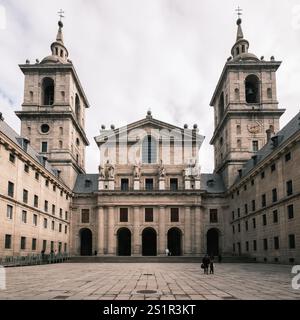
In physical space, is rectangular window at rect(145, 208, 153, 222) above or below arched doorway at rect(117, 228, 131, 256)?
above

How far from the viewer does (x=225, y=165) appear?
Result: 61.2m

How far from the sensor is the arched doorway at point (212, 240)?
60781 mm

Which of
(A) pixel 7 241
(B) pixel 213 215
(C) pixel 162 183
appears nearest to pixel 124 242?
(C) pixel 162 183

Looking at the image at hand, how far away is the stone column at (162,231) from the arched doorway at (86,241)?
12314 mm

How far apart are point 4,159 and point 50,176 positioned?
1416 centimetres

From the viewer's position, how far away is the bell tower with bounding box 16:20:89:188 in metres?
59.9

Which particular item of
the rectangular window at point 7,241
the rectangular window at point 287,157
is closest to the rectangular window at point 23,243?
the rectangular window at point 7,241

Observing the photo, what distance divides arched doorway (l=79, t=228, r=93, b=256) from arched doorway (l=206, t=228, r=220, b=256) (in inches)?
785

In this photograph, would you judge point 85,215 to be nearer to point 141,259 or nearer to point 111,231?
point 111,231

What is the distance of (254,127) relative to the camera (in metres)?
59.4

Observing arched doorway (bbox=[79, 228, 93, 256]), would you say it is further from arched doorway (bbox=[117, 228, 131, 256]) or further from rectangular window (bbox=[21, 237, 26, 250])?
rectangular window (bbox=[21, 237, 26, 250])

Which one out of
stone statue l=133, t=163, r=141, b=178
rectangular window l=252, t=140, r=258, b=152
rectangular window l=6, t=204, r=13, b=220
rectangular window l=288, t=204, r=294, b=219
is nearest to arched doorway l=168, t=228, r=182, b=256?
stone statue l=133, t=163, r=141, b=178

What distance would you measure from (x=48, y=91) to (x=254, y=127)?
36.6m
